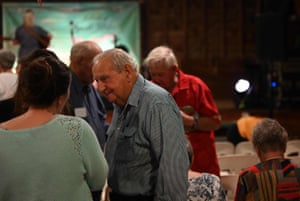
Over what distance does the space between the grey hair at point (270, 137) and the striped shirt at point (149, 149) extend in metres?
0.46

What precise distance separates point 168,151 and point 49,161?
2.22 ft

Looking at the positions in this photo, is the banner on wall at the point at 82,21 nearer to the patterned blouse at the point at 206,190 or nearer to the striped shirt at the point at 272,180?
the patterned blouse at the point at 206,190

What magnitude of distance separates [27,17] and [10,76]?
25.4 feet

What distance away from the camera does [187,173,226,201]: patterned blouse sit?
331cm

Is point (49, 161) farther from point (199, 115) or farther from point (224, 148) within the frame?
point (224, 148)

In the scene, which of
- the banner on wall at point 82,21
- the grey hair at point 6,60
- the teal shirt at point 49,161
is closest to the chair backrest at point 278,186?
the teal shirt at point 49,161

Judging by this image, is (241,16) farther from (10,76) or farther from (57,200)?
(57,200)

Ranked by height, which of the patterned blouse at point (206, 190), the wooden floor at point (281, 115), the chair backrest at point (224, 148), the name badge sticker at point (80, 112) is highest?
the name badge sticker at point (80, 112)

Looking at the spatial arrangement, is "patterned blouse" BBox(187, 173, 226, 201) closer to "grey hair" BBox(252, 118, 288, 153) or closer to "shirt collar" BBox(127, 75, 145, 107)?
"grey hair" BBox(252, 118, 288, 153)

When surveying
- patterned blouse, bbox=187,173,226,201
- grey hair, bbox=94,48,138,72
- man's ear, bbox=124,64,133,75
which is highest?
grey hair, bbox=94,48,138,72

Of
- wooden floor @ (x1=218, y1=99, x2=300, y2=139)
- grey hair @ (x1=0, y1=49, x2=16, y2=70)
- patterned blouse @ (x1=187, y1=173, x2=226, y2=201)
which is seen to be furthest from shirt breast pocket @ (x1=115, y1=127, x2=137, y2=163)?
wooden floor @ (x1=218, y1=99, x2=300, y2=139)

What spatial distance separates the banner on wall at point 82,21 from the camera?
1305 cm

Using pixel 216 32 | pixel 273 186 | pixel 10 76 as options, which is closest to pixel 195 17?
pixel 216 32

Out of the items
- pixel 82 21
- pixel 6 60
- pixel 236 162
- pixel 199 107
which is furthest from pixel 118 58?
pixel 82 21
